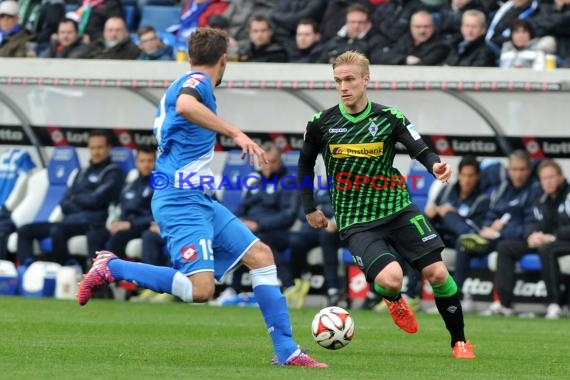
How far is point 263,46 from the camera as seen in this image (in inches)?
685

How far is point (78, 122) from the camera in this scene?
1778 centimetres

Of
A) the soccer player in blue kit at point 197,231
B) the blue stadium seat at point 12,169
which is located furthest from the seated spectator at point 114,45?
the soccer player in blue kit at point 197,231

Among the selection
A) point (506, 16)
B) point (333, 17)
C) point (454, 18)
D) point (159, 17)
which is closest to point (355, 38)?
point (333, 17)

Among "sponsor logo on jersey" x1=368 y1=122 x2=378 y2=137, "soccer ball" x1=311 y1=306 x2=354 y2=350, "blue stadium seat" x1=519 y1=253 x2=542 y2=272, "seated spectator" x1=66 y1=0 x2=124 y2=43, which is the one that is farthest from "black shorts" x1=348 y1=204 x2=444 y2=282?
"seated spectator" x1=66 y1=0 x2=124 y2=43

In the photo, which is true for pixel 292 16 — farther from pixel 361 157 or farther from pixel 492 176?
pixel 361 157

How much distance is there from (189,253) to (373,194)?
1738mm

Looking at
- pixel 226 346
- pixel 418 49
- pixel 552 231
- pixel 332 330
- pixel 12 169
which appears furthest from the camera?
pixel 12 169

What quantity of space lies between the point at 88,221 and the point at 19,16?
4673 mm

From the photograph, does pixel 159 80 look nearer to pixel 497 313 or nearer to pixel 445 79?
pixel 445 79

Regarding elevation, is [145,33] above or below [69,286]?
above

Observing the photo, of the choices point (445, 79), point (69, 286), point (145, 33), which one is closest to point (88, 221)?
point (69, 286)

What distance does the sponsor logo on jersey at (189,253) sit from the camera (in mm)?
8461

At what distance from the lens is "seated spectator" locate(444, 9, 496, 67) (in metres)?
16.1

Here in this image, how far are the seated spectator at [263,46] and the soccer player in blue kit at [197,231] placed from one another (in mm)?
8691
